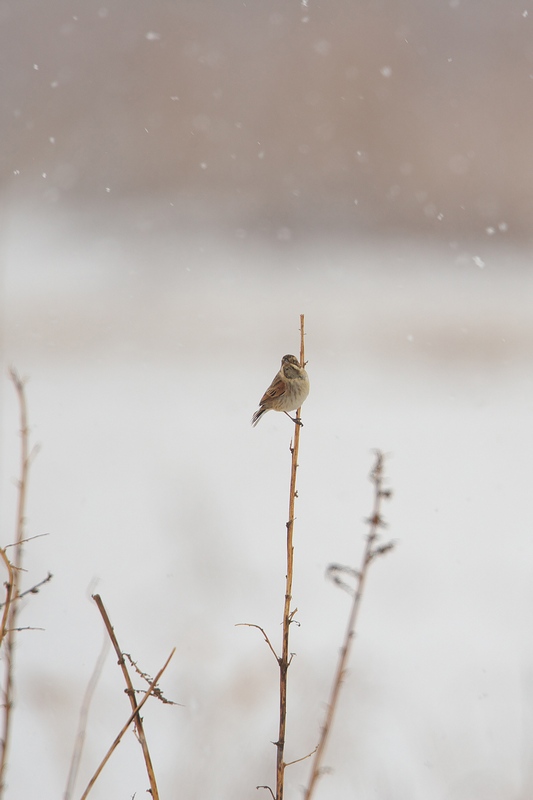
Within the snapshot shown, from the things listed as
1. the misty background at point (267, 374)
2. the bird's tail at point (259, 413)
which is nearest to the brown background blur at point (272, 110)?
the misty background at point (267, 374)

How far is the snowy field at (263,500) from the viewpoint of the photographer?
275cm

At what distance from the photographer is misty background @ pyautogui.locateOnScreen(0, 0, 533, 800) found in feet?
9.62

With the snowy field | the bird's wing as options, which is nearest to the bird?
the bird's wing

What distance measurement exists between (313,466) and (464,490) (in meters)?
1.03

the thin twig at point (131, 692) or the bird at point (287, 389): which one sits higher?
the bird at point (287, 389)

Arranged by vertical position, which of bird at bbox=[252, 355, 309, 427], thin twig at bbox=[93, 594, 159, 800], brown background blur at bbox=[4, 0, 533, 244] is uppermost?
brown background blur at bbox=[4, 0, 533, 244]

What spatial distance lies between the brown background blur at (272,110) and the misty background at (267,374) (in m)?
0.04

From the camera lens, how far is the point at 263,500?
5.15 m

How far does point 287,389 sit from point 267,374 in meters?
5.36

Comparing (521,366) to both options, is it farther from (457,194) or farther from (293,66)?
(293,66)

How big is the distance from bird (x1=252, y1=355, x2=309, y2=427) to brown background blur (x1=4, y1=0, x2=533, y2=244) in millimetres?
8136

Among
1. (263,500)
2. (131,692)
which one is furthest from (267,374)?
(131,692)

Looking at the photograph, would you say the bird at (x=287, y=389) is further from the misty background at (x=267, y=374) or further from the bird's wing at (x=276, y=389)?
the misty background at (x=267, y=374)

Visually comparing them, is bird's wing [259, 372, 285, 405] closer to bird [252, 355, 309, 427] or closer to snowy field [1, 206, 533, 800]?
bird [252, 355, 309, 427]
